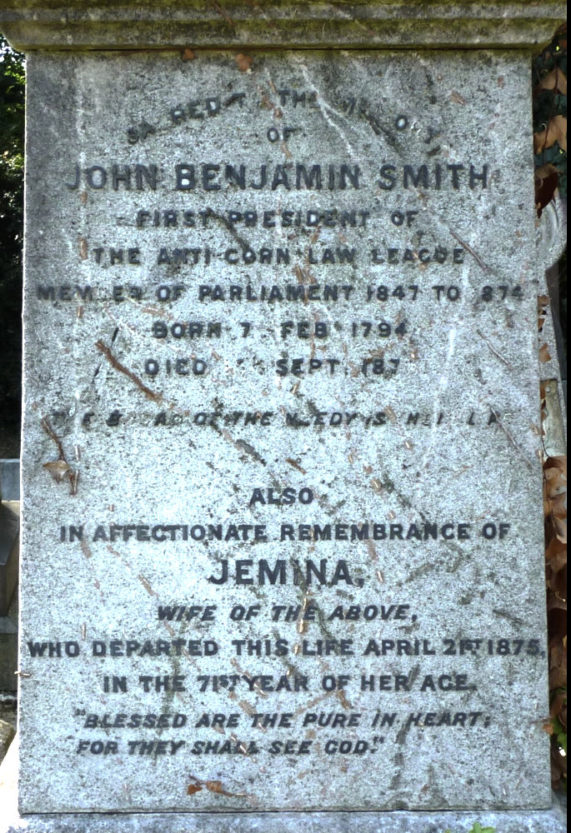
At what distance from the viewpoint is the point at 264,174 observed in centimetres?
260

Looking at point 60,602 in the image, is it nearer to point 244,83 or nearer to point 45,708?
point 45,708

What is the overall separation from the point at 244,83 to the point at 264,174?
0.82 feet

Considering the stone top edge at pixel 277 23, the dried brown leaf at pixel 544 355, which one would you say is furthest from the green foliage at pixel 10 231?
the dried brown leaf at pixel 544 355

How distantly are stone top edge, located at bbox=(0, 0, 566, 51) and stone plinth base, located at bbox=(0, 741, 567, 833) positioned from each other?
6.73 feet

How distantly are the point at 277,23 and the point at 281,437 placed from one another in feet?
3.58

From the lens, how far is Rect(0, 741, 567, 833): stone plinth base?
2525 mm

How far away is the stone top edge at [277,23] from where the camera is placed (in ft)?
8.18

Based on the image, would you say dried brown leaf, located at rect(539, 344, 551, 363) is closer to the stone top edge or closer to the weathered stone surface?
the weathered stone surface

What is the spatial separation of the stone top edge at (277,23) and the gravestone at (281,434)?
0.12 feet

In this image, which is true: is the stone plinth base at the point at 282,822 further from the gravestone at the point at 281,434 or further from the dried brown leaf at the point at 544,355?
the dried brown leaf at the point at 544,355

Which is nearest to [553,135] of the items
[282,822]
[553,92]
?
[553,92]

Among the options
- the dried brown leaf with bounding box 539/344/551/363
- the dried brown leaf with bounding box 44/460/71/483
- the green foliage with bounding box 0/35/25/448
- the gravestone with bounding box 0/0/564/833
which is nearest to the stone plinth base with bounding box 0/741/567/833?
the gravestone with bounding box 0/0/564/833

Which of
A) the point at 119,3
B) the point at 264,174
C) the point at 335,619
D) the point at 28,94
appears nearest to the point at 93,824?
the point at 335,619

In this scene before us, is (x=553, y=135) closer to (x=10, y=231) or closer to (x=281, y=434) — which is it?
(x=281, y=434)
